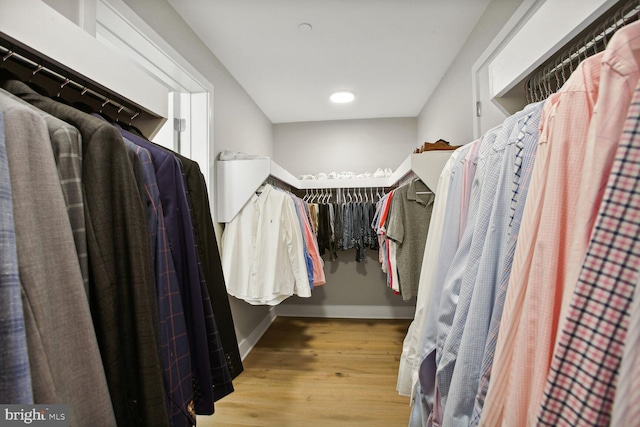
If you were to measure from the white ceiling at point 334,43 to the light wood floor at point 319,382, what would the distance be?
238 centimetres

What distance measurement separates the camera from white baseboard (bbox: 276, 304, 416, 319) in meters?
3.25

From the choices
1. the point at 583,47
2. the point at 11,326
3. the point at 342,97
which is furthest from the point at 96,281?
the point at 342,97

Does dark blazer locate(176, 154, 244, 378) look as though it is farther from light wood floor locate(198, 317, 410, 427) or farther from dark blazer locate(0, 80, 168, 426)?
light wood floor locate(198, 317, 410, 427)

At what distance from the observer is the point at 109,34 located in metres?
1.41

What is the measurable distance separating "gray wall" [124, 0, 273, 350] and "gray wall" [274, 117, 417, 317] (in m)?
0.41

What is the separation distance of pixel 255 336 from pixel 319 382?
3.03ft

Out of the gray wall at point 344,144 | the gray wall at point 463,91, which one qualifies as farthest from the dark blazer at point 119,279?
the gray wall at point 344,144

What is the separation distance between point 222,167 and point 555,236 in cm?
199

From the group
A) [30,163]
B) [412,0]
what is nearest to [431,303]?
[30,163]

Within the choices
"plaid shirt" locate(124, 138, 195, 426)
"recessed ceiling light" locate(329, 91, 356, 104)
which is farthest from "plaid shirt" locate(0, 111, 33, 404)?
"recessed ceiling light" locate(329, 91, 356, 104)

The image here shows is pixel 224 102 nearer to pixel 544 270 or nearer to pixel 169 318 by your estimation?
pixel 169 318

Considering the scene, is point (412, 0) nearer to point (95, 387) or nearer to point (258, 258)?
point (258, 258)

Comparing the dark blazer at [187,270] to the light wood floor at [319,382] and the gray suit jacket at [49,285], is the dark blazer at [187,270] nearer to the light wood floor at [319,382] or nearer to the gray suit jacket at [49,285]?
the gray suit jacket at [49,285]

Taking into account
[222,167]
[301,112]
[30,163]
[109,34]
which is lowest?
[30,163]
